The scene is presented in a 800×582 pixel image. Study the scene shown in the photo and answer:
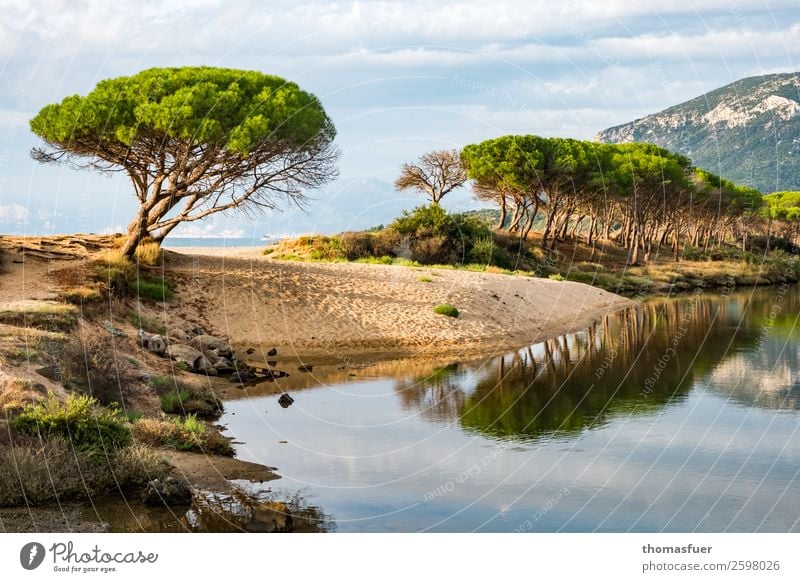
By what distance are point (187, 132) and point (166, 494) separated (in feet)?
79.8

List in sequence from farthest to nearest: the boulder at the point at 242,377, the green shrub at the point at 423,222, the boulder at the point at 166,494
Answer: the green shrub at the point at 423,222
the boulder at the point at 242,377
the boulder at the point at 166,494

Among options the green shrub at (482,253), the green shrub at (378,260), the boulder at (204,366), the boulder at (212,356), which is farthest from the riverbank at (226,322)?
the green shrub at (482,253)

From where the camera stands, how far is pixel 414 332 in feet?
132

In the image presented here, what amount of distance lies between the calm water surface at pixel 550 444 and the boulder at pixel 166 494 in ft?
7.57

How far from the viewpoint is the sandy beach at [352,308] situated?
37.9 m

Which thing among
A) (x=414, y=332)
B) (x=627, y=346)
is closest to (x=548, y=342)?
(x=627, y=346)

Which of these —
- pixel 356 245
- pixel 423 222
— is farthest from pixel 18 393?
pixel 423 222

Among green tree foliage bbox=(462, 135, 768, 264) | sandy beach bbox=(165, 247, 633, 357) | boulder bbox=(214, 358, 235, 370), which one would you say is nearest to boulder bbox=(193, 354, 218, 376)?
boulder bbox=(214, 358, 235, 370)

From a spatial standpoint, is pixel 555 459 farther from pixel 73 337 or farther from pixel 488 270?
pixel 488 270

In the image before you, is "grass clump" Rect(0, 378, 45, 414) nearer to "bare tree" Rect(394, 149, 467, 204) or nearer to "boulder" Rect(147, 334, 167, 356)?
"boulder" Rect(147, 334, 167, 356)

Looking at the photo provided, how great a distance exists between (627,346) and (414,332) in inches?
385

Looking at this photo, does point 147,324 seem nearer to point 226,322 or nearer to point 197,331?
point 197,331

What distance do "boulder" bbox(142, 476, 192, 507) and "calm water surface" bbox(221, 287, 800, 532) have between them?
2.31 m

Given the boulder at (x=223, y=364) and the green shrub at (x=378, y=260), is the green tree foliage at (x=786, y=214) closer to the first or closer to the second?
the green shrub at (x=378, y=260)
